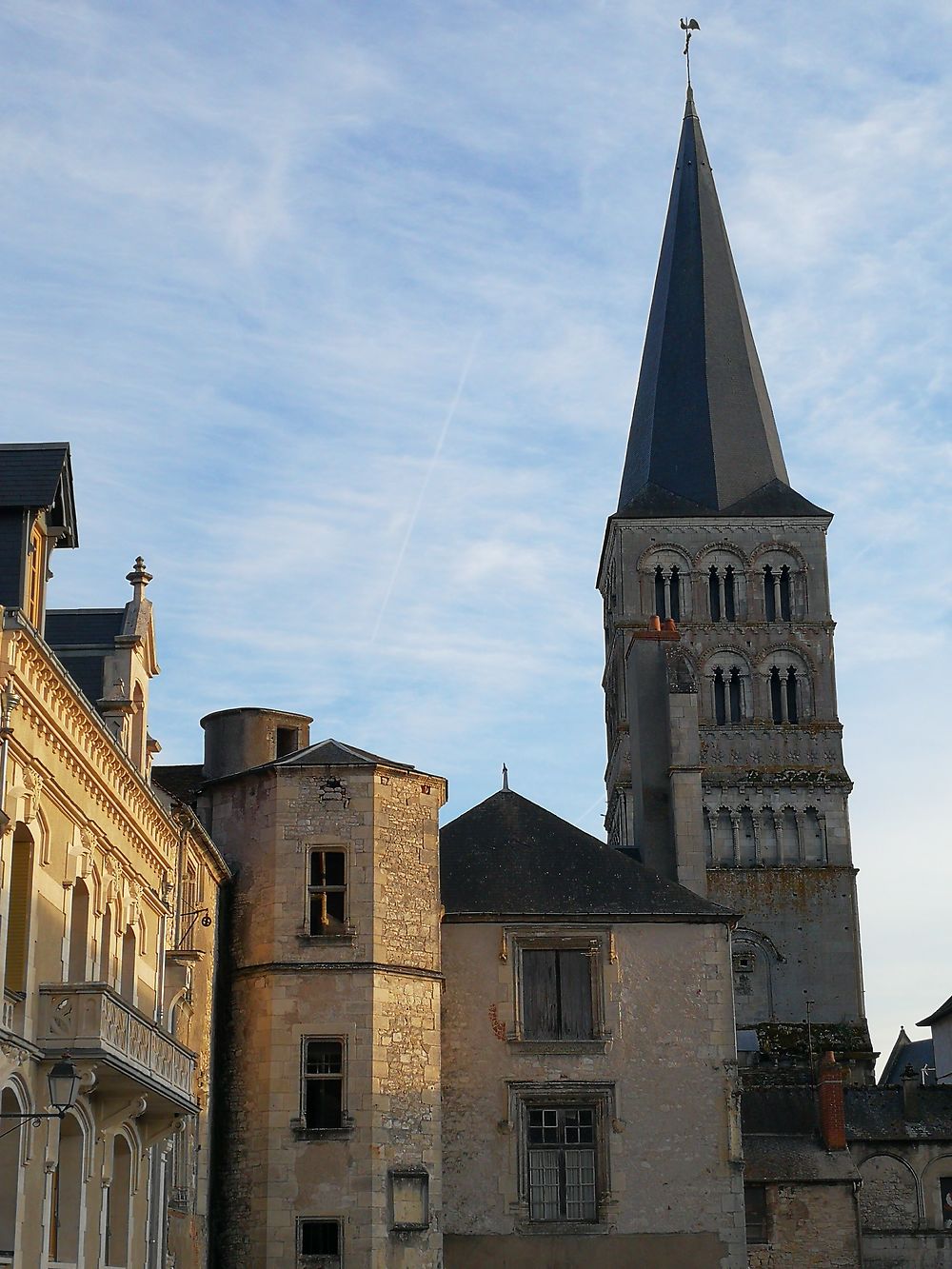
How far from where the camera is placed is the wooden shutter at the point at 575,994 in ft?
97.3

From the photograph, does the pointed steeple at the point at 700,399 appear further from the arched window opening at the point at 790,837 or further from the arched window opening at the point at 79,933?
the arched window opening at the point at 79,933

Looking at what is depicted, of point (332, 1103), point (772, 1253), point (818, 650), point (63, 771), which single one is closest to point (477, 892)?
point (332, 1103)

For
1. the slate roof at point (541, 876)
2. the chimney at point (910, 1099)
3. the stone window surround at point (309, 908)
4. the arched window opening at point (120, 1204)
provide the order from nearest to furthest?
the arched window opening at point (120, 1204)
the stone window surround at point (309, 908)
the slate roof at point (541, 876)
the chimney at point (910, 1099)

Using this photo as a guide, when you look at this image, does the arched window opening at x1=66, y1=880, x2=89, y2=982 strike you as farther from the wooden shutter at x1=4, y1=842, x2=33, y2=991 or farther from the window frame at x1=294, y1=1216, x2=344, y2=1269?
the window frame at x1=294, y1=1216, x2=344, y2=1269

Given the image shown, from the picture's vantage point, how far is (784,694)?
200ft

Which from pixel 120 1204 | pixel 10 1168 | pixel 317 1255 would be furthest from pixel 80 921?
pixel 317 1255

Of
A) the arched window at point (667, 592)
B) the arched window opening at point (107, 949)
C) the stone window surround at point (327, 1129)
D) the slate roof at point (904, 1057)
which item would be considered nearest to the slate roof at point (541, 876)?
the stone window surround at point (327, 1129)

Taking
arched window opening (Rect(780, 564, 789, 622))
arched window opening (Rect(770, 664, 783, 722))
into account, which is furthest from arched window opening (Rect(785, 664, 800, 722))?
arched window opening (Rect(780, 564, 789, 622))

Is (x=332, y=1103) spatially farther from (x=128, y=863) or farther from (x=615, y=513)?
(x=615, y=513)

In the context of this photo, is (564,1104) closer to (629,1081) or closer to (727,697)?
(629,1081)

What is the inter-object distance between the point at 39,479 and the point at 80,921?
4695 mm

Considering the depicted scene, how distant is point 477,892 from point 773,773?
101ft

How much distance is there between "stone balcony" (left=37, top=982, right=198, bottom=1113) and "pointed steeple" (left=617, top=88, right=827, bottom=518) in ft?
155

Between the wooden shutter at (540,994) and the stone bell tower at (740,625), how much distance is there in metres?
22.7
